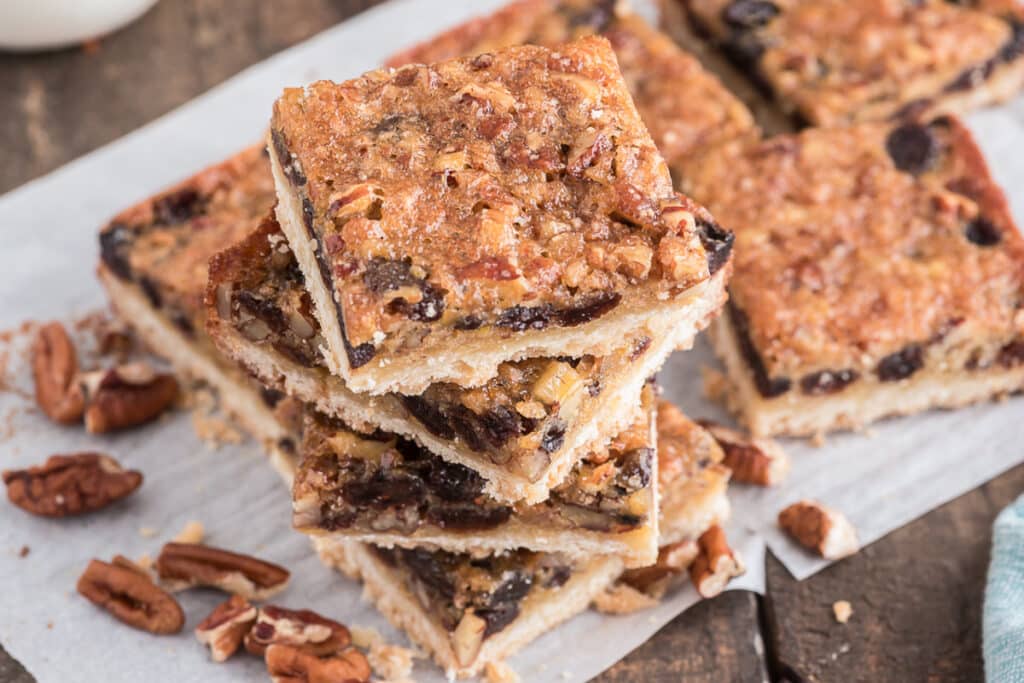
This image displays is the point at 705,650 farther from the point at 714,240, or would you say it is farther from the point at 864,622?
the point at 714,240

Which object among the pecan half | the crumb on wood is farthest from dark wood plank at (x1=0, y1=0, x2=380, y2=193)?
the crumb on wood

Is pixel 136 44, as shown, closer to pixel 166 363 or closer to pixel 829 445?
pixel 166 363

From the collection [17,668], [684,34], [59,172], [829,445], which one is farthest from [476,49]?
[17,668]

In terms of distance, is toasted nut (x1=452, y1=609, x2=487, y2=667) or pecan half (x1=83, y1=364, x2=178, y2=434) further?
pecan half (x1=83, y1=364, x2=178, y2=434)

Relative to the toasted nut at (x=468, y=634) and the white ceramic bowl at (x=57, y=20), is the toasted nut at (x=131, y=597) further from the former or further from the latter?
the white ceramic bowl at (x=57, y=20)

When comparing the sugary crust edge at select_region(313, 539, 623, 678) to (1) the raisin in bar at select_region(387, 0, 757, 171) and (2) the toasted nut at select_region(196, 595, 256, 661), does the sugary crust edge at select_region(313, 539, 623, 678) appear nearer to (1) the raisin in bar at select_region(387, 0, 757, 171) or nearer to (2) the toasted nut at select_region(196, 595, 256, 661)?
(2) the toasted nut at select_region(196, 595, 256, 661)

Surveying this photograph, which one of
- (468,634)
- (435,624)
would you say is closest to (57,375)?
(435,624)

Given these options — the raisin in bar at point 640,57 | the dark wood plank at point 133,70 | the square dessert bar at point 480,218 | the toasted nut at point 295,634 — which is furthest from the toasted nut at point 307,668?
the dark wood plank at point 133,70
